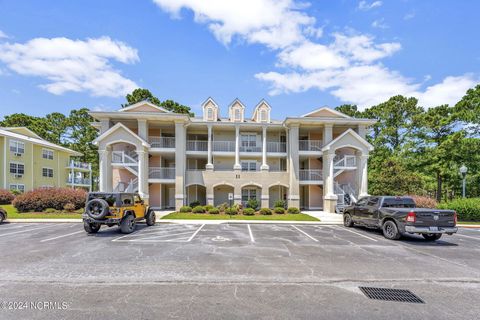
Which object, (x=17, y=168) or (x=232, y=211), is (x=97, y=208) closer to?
(x=232, y=211)

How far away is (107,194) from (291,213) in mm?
15101

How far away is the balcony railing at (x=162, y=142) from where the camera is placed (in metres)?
23.7

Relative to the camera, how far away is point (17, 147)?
98.4ft

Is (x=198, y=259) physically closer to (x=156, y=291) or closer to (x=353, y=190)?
(x=156, y=291)

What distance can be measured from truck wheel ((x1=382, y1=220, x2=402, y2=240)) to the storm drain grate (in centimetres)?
626

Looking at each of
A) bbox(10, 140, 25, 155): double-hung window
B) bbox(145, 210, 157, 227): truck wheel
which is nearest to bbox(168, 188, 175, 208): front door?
bbox(145, 210, 157, 227): truck wheel

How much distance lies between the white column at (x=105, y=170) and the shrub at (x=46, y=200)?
6.69 ft

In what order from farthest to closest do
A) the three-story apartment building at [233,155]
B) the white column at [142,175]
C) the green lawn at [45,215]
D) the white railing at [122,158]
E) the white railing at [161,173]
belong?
the white railing at [161,173] → the three-story apartment building at [233,155] → the white railing at [122,158] → the white column at [142,175] → the green lawn at [45,215]

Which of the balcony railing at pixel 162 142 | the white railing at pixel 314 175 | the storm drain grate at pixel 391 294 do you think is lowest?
the storm drain grate at pixel 391 294

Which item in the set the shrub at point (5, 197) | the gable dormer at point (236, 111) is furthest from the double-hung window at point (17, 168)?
the gable dormer at point (236, 111)

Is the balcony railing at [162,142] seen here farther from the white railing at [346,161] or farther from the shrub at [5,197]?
the white railing at [346,161]

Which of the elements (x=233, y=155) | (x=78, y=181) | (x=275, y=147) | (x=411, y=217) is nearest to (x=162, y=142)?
(x=233, y=155)

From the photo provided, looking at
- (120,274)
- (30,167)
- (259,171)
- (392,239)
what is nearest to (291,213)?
(259,171)

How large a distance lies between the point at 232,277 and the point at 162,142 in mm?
20053
